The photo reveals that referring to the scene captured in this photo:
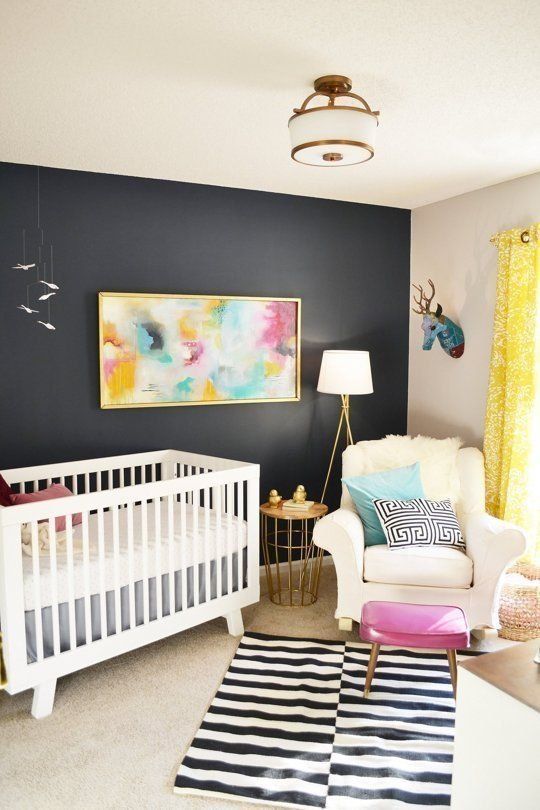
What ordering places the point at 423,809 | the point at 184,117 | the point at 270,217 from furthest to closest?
1. the point at 270,217
2. the point at 184,117
3. the point at 423,809

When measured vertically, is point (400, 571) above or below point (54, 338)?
below

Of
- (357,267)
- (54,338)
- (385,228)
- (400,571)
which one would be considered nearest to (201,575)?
(400,571)

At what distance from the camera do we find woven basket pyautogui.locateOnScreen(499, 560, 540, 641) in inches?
125

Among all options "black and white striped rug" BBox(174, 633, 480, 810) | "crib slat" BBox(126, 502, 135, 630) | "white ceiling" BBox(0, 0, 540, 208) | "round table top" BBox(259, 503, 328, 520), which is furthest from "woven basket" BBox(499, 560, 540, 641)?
"white ceiling" BBox(0, 0, 540, 208)

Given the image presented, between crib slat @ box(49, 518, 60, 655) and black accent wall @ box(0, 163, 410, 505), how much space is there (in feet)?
3.63

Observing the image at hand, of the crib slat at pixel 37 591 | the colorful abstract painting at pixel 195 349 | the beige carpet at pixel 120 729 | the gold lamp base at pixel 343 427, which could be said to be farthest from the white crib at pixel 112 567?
the gold lamp base at pixel 343 427

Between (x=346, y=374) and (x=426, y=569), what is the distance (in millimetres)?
1275

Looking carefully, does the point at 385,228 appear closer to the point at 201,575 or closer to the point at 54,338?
the point at 54,338

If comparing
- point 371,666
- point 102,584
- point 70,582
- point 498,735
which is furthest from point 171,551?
point 498,735

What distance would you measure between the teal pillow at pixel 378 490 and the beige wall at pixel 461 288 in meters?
0.81

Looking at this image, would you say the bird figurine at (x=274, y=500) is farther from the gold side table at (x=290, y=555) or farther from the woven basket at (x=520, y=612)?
the woven basket at (x=520, y=612)

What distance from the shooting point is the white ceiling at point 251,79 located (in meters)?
1.85

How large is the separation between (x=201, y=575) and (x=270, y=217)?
2.26m

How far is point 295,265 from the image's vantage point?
4.17 m
